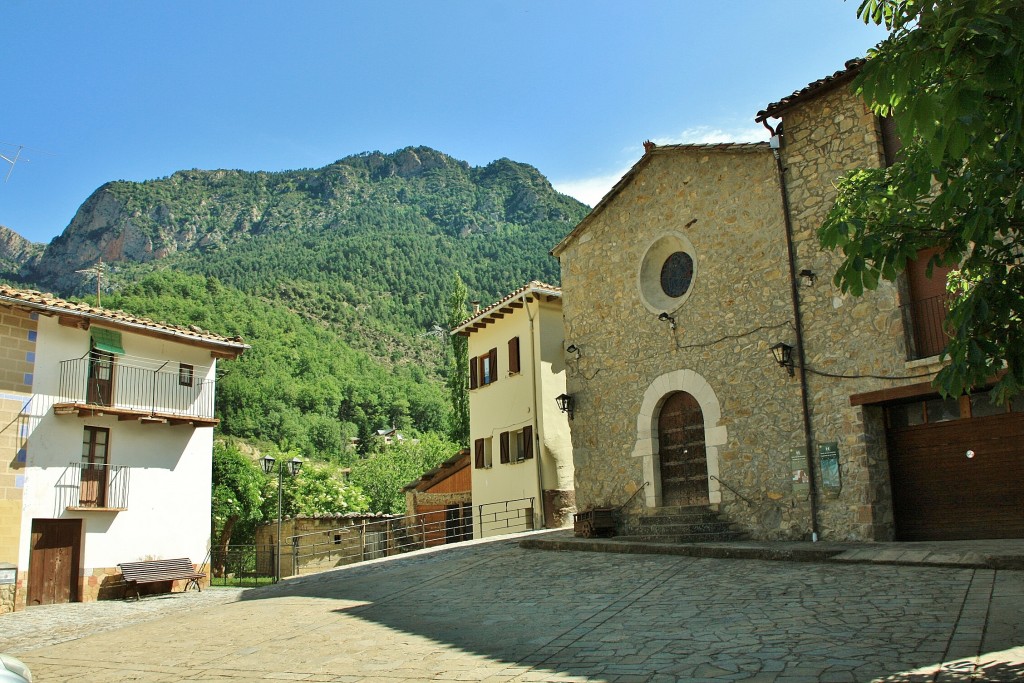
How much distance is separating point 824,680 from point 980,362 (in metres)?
2.29

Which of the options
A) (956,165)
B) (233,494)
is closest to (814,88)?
(956,165)

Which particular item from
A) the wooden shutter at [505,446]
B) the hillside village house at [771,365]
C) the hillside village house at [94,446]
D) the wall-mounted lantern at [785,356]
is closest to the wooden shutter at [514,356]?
the wooden shutter at [505,446]

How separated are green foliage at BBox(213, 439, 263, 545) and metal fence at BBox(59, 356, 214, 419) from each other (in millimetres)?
14062

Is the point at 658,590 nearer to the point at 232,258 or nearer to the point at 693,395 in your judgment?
the point at 693,395

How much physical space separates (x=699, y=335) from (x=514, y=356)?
9270 mm

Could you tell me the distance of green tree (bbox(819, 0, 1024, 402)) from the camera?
13.0 ft

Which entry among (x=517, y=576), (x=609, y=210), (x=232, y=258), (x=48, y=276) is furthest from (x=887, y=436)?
(x=48, y=276)

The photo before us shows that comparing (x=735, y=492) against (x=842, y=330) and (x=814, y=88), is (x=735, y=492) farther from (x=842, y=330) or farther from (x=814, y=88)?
(x=814, y=88)

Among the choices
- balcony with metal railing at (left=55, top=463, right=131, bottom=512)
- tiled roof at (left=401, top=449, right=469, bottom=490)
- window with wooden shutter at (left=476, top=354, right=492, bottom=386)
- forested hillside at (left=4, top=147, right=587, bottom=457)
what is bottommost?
balcony with metal railing at (left=55, top=463, right=131, bottom=512)

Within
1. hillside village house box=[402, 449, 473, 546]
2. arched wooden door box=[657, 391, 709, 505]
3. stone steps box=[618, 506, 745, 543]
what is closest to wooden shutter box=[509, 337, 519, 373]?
hillside village house box=[402, 449, 473, 546]

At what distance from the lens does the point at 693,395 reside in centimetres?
1467

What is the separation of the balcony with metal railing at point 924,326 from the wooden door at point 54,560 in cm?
1634

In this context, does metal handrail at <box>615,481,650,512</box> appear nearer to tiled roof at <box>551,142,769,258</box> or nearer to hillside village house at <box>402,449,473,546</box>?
tiled roof at <box>551,142,769,258</box>

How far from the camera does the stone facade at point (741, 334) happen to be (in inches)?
483
